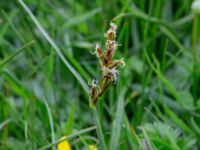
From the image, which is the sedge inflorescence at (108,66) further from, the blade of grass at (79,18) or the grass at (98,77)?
the blade of grass at (79,18)

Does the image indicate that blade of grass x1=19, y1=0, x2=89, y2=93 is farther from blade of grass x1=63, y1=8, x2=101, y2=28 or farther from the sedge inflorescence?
blade of grass x1=63, y1=8, x2=101, y2=28

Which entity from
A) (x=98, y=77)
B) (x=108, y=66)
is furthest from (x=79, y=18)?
(x=108, y=66)

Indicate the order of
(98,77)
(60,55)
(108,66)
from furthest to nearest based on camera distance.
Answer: (98,77), (60,55), (108,66)

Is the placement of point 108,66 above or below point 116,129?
above

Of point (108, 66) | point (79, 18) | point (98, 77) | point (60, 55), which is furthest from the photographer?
point (79, 18)

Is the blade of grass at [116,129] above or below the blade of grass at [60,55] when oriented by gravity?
below

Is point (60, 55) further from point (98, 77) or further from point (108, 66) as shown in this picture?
point (98, 77)

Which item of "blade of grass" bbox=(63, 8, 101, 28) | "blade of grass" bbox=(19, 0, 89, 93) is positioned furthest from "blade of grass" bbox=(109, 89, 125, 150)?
"blade of grass" bbox=(63, 8, 101, 28)

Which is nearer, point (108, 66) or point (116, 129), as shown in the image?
point (108, 66)

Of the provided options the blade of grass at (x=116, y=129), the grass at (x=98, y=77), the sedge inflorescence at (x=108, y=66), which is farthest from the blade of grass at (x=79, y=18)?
the sedge inflorescence at (x=108, y=66)
